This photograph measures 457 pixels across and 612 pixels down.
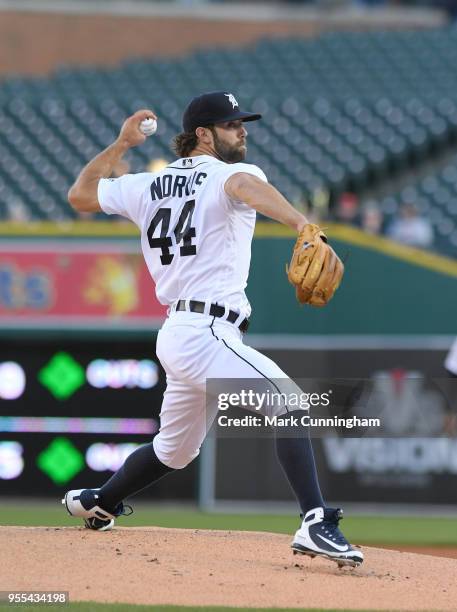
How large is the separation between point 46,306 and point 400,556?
5.08m

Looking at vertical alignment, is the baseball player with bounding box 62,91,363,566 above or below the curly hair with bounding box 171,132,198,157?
below

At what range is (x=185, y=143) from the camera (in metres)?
4.93

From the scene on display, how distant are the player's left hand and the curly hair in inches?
27.7

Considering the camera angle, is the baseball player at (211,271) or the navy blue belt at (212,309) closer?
the baseball player at (211,271)

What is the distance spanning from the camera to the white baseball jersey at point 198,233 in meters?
4.63

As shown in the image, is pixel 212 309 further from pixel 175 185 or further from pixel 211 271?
pixel 175 185

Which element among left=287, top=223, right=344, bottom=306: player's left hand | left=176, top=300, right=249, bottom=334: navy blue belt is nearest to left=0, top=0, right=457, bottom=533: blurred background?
left=176, top=300, right=249, bottom=334: navy blue belt

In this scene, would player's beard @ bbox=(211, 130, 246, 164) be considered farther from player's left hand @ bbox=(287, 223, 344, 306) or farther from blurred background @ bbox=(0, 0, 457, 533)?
blurred background @ bbox=(0, 0, 457, 533)

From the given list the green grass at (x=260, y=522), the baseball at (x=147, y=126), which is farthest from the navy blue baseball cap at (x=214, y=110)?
the green grass at (x=260, y=522)

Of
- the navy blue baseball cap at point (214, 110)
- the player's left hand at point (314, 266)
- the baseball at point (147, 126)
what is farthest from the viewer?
the baseball at point (147, 126)

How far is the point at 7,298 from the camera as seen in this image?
9.94 meters

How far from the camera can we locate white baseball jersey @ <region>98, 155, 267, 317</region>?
15.2 ft

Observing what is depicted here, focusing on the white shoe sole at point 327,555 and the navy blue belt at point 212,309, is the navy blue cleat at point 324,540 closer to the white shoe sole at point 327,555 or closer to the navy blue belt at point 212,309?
the white shoe sole at point 327,555

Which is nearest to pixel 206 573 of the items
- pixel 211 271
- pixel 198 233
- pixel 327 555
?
pixel 327 555
